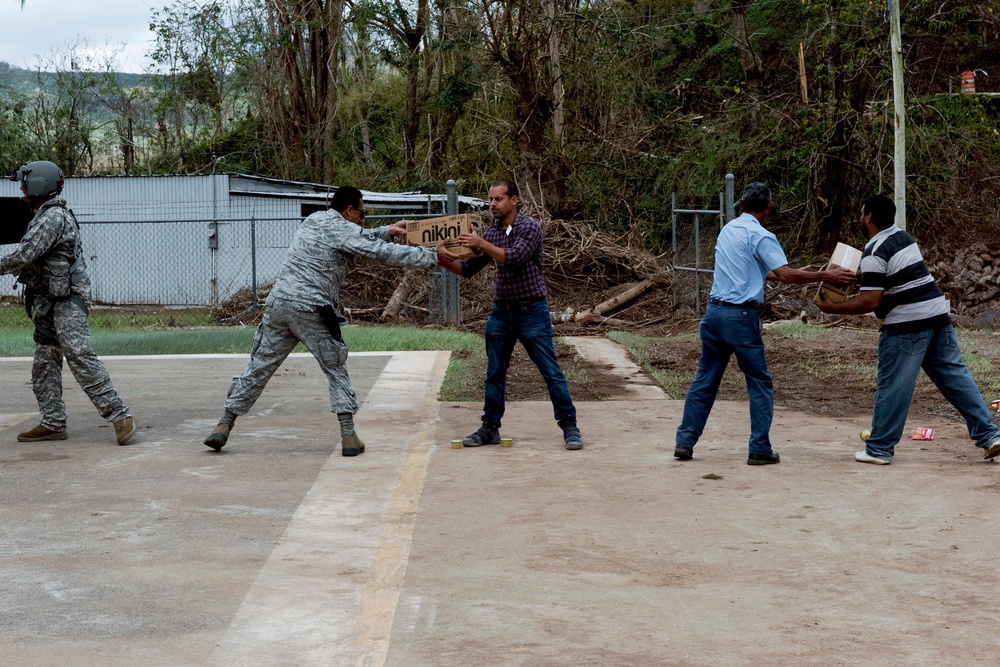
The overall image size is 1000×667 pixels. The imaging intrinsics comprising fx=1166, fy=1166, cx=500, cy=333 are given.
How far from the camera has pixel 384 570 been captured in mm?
5254

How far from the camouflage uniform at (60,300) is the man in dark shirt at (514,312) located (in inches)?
104

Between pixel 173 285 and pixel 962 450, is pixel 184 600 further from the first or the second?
pixel 173 285

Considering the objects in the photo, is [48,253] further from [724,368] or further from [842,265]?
[842,265]

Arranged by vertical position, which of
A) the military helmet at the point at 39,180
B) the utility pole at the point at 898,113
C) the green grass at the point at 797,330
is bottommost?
the green grass at the point at 797,330

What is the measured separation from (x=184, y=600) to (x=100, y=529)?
4.65 ft

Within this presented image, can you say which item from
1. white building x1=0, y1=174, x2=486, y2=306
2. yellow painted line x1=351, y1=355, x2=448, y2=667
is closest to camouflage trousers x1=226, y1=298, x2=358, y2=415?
yellow painted line x1=351, y1=355, x2=448, y2=667

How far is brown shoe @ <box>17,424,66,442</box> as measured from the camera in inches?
340

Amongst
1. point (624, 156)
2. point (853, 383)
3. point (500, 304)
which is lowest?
point (853, 383)

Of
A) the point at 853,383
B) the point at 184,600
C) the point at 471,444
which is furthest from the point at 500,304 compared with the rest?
the point at 853,383

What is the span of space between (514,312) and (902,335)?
8.56ft

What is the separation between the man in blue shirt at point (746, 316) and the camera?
7.58 metres

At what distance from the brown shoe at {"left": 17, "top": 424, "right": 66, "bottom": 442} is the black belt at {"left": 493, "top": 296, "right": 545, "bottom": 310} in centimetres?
347

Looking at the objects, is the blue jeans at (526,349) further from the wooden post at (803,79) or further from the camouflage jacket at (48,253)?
the wooden post at (803,79)

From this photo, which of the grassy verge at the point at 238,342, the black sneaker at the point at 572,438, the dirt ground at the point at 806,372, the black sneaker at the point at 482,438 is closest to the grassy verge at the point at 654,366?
the dirt ground at the point at 806,372
